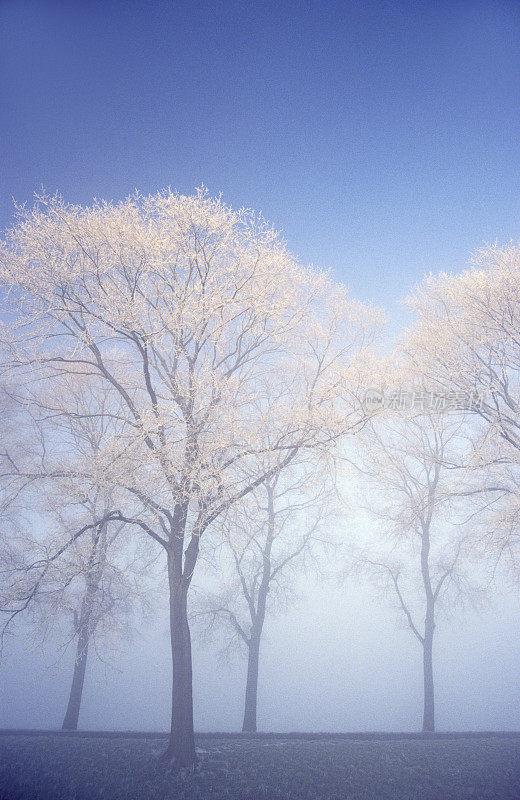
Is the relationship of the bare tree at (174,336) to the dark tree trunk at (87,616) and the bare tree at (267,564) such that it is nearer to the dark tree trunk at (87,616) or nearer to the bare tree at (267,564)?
the dark tree trunk at (87,616)

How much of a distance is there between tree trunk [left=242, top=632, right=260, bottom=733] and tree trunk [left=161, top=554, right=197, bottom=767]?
15.7 feet

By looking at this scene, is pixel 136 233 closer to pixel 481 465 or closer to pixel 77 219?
pixel 77 219

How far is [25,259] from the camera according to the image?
7.84m

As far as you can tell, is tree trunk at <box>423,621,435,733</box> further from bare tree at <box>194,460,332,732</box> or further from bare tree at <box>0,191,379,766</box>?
bare tree at <box>0,191,379,766</box>

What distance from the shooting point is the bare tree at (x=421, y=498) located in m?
9.72

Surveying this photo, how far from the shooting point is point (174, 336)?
8.38 m

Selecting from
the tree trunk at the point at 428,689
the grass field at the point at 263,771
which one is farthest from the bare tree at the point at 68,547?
the tree trunk at the point at 428,689

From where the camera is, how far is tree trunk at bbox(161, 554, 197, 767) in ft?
23.0

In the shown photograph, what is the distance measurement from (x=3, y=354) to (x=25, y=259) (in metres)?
1.98

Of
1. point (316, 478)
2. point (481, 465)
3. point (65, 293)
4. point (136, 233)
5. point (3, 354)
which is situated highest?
point (136, 233)

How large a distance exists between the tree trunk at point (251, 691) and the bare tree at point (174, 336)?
502 centimetres

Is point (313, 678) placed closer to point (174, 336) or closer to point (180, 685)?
point (180, 685)

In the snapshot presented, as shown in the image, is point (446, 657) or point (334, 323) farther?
point (446, 657)

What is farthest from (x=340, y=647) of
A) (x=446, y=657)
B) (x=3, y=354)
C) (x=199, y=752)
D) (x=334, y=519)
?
(x=3, y=354)
